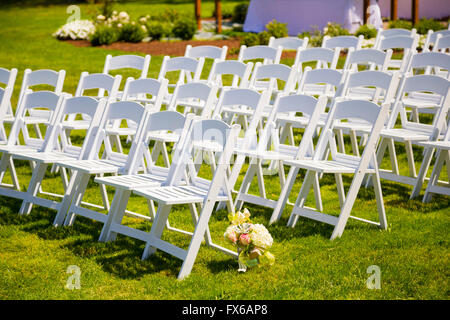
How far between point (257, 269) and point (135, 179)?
122 cm

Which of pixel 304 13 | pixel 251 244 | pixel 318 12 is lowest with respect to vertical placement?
pixel 304 13

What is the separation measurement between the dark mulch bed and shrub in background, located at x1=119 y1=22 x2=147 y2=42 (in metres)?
0.19

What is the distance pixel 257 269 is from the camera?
4793mm

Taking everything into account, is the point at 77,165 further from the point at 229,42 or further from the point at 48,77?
the point at 229,42

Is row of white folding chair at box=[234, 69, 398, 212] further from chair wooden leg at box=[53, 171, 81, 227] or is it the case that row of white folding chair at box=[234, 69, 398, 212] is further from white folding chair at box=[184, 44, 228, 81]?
white folding chair at box=[184, 44, 228, 81]

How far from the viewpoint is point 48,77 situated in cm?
753

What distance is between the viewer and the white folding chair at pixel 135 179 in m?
5.10

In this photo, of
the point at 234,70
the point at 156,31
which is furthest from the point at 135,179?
the point at 156,31

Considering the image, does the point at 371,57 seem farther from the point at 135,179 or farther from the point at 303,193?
the point at 135,179

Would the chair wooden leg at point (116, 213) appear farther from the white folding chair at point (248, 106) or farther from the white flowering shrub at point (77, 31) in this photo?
the white flowering shrub at point (77, 31)

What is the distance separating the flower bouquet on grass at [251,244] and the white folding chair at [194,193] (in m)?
0.20

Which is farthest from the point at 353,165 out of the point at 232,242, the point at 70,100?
the point at 70,100
